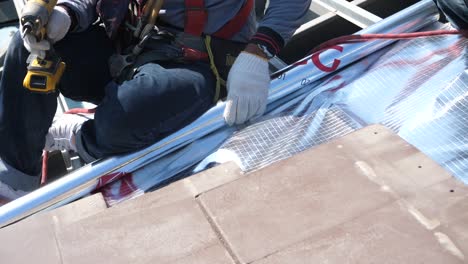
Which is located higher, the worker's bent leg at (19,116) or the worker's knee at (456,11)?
the worker's knee at (456,11)

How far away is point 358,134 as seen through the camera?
4.14 ft

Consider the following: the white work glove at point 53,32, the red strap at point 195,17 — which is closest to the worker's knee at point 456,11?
the red strap at point 195,17

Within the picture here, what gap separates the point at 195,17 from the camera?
164 centimetres

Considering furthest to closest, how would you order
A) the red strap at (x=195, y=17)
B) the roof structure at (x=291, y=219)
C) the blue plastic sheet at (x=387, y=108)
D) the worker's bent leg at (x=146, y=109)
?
the red strap at (x=195, y=17) → the worker's bent leg at (x=146, y=109) → the blue plastic sheet at (x=387, y=108) → the roof structure at (x=291, y=219)

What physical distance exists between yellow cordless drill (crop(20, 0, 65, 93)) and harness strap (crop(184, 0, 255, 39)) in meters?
0.42

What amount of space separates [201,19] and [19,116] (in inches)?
25.4

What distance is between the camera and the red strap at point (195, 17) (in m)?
1.63

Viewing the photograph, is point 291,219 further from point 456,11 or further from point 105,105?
point 456,11

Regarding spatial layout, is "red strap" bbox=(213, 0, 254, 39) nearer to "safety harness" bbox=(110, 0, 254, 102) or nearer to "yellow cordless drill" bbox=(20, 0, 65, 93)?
"safety harness" bbox=(110, 0, 254, 102)

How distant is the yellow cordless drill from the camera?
4.87 feet

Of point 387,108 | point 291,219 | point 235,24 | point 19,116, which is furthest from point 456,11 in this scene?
point 19,116

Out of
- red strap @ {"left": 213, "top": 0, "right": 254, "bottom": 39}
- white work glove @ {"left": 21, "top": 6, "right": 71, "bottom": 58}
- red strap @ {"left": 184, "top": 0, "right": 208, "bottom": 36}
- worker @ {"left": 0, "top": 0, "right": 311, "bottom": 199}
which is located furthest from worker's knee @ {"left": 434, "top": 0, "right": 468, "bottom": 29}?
white work glove @ {"left": 21, "top": 6, "right": 71, "bottom": 58}

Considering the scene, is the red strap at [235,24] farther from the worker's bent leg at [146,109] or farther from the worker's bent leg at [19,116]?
the worker's bent leg at [19,116]

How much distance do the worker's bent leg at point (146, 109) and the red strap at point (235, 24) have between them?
20 centimetres
